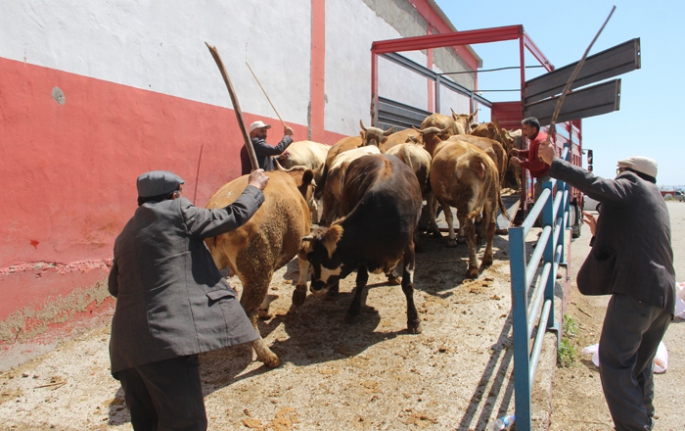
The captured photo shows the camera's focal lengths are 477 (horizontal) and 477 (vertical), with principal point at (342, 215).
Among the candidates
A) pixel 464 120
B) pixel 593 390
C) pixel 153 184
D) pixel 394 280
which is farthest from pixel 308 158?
pixel 153 184

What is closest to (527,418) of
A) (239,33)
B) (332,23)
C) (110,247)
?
(110,247)

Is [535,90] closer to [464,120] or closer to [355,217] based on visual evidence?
[464,120]

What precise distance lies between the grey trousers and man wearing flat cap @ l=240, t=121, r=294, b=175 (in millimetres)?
4847

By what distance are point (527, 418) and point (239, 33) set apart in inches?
271

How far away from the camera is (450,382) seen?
153 inches

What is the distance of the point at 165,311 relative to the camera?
252 cm

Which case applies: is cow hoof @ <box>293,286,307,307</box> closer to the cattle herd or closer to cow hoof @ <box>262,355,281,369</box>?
the cattle herd

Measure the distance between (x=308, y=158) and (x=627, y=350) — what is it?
587 centimetres

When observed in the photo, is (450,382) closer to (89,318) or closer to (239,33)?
(89,318)

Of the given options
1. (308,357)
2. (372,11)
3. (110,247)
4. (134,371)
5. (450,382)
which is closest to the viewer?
(134,371)

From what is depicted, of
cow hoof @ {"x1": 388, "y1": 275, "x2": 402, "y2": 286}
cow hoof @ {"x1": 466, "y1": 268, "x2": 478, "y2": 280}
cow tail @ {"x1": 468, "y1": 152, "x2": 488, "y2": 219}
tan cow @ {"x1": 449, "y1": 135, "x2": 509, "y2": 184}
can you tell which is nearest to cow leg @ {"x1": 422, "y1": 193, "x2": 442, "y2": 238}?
tan cow @ {"x1": 449, "y1": 135, "x2": 509, "y2": 184}

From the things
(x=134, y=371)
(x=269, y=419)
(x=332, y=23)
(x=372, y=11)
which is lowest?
(x=269, y=419)

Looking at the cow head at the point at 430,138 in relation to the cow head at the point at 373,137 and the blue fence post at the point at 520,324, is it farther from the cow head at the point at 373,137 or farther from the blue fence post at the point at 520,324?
the blue fence post at the point at 520,324

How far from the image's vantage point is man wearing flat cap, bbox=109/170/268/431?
2510 mm
